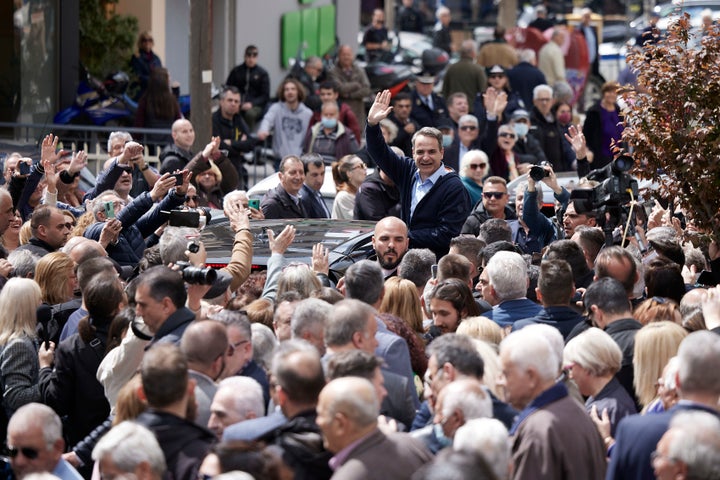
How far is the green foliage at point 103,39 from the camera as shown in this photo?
2003cm

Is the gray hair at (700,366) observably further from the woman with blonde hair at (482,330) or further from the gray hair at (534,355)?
the woman with blonde hair at (482,330)

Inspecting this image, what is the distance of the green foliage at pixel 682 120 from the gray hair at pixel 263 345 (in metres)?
3.90

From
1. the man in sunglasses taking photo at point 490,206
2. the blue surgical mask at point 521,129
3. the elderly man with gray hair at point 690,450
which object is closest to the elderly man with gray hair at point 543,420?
the elderly man with gray hair at point 690,450

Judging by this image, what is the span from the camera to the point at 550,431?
597 cm

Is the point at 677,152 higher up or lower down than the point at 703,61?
lower down

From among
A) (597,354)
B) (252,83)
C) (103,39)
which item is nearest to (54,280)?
(597,354)

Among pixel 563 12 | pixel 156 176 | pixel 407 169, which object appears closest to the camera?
pixel 407 169

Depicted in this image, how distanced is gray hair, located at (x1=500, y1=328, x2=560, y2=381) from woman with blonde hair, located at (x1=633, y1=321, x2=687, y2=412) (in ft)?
3.42

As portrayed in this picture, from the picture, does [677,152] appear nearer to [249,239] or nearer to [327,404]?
[249,239]

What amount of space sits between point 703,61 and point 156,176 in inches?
203

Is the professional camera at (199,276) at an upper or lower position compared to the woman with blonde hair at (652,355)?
upper

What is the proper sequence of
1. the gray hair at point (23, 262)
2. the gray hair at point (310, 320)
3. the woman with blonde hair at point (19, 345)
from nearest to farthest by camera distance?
the gray hair at point (310, 320) → the woman with blonde hair at point (19, 345) → the gray hair at point (23, 262)

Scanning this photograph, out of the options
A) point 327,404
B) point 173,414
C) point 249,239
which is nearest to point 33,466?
point 173,414

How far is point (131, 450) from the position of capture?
5.64 meters
